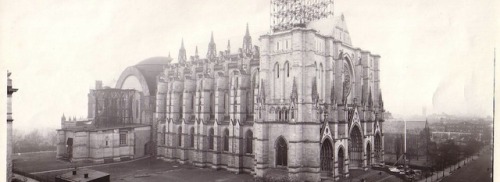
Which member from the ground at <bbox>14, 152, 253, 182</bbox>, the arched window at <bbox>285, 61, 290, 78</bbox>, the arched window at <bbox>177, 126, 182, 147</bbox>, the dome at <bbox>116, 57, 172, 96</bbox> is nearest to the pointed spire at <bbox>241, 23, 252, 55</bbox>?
the arched window at <bbox>285, 61, 290, 78</bbox>

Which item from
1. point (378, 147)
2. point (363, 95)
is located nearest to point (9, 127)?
point (363, 95)

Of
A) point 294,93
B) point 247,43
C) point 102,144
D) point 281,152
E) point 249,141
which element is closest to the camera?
point 294,93

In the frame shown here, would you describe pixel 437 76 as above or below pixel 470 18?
below

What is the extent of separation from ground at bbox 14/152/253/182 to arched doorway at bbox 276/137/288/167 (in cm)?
361

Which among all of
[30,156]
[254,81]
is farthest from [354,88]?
[30,156]

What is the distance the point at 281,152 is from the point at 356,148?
428 inches

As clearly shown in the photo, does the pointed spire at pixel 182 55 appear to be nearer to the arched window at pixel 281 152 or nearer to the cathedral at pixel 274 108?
the cathedral at pixel 274 108

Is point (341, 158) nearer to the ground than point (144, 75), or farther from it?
nearer to the ground

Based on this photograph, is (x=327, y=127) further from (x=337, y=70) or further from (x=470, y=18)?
(x=470, y=18)

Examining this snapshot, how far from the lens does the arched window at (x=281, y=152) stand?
35219mm

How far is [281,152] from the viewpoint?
1393 inches

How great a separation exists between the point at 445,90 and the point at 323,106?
441 inches

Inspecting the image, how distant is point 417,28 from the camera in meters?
28.0

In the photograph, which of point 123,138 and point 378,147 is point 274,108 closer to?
point 378,147
